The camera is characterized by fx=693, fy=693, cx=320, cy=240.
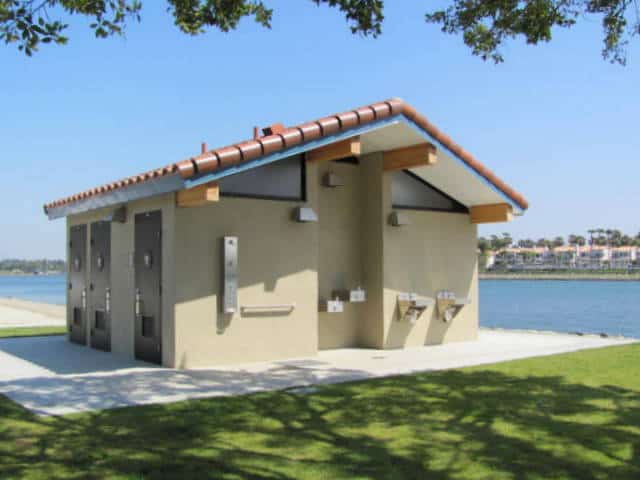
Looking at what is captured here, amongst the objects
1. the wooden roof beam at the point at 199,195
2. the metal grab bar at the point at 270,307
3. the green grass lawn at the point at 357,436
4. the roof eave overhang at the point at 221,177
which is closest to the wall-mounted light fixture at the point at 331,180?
the roof eave overhang at the point at 221,177

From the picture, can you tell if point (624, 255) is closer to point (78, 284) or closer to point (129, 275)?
point (78, 284)

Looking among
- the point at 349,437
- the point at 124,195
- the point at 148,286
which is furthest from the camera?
the point at 124,195

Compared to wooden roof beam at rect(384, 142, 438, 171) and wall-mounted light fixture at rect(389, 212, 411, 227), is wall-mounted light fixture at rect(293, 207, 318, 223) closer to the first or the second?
wall-mounted light fixture at rect(389, 212, 411, 227)

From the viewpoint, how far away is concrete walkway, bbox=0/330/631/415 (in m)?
7.20

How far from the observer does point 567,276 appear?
99812mm

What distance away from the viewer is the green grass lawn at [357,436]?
4641mm

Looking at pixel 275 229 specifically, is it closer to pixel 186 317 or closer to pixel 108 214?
pixel 186 317

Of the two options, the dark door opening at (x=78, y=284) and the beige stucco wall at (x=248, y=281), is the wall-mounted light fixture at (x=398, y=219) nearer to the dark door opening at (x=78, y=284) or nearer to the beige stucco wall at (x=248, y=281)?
the beige stucco wall at (x=248, y=281)

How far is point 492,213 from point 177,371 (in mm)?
6328

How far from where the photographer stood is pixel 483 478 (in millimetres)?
4484

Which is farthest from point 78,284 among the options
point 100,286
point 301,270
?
point 301,270

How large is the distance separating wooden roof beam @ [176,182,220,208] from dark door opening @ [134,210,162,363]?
25.2 inches

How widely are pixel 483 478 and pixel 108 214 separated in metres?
8.15

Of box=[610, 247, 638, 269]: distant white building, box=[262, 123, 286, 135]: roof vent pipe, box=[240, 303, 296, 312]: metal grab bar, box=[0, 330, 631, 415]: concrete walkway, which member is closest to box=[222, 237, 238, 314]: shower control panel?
box=[240, 303, 296, 312]: metal grab bar
